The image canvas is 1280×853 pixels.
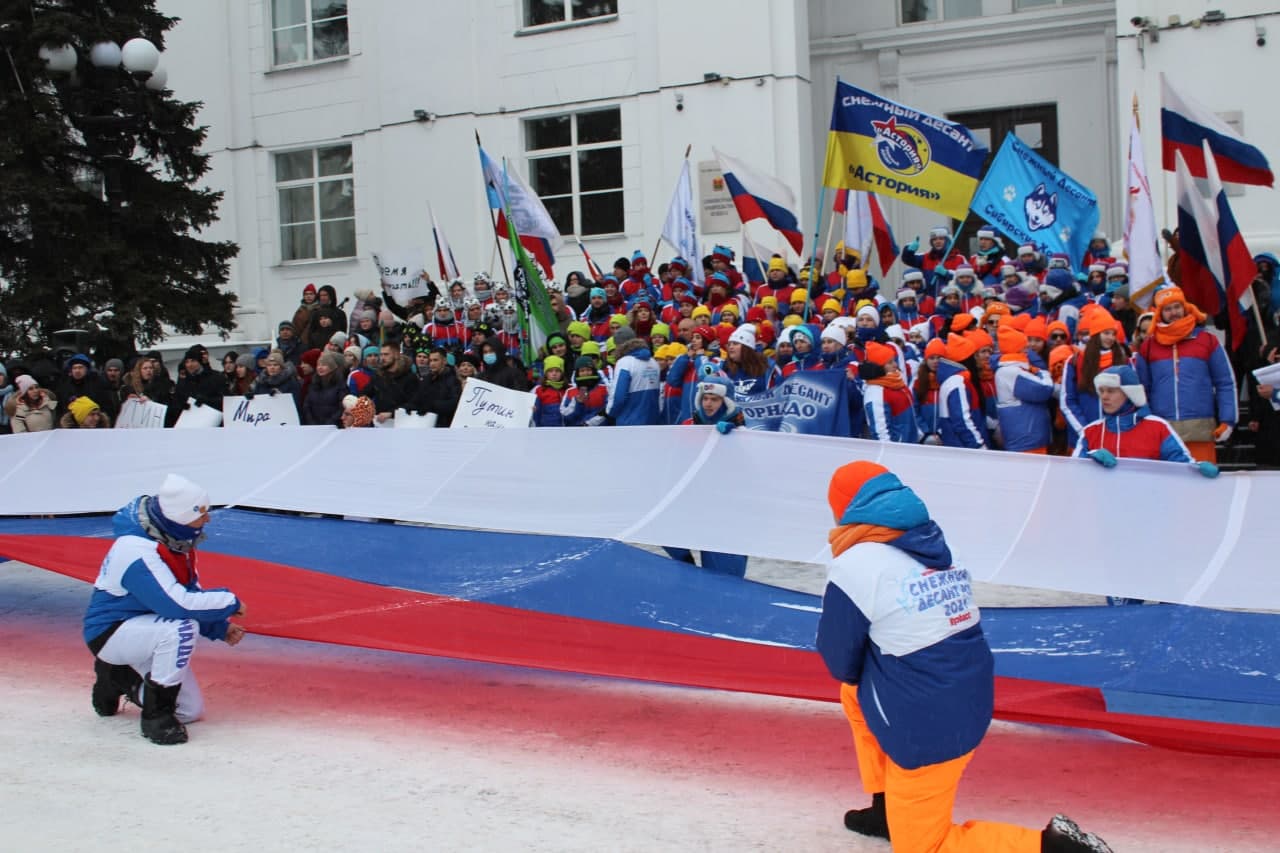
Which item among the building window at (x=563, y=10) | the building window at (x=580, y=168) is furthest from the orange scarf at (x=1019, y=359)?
the building window at (x=563, y=10)

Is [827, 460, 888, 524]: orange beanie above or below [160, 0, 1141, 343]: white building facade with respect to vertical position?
below

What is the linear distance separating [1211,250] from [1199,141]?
99cm

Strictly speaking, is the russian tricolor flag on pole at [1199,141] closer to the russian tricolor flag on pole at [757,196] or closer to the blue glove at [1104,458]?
the russian tricolor flag on pole at [757,196]

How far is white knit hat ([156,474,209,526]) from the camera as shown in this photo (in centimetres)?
661

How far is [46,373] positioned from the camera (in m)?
14.1

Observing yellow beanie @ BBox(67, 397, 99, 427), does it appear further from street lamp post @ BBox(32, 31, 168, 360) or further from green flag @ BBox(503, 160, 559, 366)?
green flag @ BBox(503, 160, 559, 366)

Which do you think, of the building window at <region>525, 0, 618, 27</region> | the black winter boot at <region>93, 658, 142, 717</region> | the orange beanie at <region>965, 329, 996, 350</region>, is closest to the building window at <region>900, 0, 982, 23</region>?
the building window at <region>525, 0, 618, 27</region>

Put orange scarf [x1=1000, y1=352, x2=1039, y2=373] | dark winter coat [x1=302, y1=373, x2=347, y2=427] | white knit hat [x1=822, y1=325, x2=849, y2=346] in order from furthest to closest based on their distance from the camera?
1. dark winter coat [x1=302, y1=373, x2=347, y2=427]
2. white knit hat [x1=822, y1=325, x2=849, y2=346]
3. orange scarf [x1=1000, y1=352, x2=1039, y2=373]

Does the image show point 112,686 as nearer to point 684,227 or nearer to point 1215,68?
point 684,227

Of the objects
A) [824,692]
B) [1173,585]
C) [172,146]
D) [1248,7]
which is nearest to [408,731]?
[824,692]

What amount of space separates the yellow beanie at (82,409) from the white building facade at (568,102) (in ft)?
31.5

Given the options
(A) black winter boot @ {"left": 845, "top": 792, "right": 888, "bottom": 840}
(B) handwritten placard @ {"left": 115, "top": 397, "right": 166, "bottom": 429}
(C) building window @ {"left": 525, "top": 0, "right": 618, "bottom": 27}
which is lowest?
(A) black winter boot @ {"left": 845, "top": 792, "right": 888, "bottom": 840}

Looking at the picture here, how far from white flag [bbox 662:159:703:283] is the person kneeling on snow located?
8.89 metres

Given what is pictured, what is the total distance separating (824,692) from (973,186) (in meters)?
7.30
